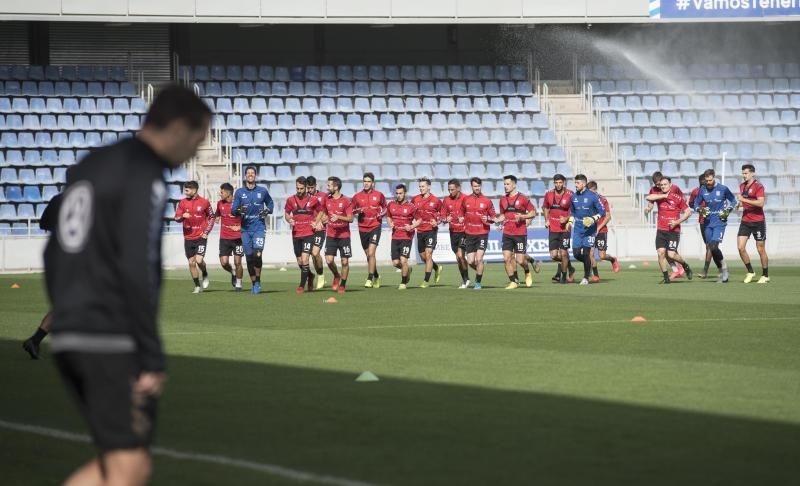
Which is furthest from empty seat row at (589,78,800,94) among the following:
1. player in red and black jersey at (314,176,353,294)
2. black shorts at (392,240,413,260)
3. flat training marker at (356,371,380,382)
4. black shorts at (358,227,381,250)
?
flat training marker at (356,371,380,382)

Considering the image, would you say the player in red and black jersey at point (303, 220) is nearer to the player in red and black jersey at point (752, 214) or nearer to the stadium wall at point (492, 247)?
the player in red and black jersey at point (752, 214)

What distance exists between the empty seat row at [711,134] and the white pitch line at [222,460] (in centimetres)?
3866

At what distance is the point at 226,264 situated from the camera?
27.6 m

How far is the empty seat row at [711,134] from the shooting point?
46.1 metres

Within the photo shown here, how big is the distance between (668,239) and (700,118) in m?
20.9

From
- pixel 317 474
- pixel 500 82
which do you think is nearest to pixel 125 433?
pixel 317 474

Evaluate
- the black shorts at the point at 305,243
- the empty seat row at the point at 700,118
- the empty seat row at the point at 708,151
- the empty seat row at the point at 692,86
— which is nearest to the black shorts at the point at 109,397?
the black shorts at the point at 305,243

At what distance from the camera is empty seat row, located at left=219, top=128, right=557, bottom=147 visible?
43.3 metres

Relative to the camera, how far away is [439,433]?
8422mm

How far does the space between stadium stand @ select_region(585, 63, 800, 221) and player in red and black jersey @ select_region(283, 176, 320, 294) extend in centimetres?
2051

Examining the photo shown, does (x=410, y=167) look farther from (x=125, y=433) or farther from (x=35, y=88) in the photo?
(x=125, y=433)

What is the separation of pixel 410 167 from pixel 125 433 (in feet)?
129

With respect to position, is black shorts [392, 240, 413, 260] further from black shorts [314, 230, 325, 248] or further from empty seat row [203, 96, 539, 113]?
empty seat row [203, 96, 539, 113]

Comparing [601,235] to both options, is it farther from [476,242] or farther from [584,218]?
[476,242]
